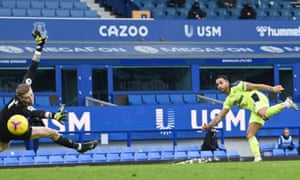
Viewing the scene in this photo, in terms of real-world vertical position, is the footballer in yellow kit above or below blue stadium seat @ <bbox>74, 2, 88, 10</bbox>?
below

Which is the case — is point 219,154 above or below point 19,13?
below

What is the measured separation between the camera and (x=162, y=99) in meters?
28.1

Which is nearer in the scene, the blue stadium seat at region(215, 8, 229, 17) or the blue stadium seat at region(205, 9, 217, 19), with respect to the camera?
the blue stadium seat at region(205, 9, 217, 19)

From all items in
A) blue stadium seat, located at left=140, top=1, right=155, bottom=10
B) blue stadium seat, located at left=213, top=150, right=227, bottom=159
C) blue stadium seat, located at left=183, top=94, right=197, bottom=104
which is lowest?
blue stadium seat, located at left=213, top=150, right=227, bottom=159

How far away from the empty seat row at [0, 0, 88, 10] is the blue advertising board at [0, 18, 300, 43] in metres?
2.20

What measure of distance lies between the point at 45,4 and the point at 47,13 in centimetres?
88

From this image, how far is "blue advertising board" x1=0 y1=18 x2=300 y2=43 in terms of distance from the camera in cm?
2694

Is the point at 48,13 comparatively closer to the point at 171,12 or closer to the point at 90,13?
the point at 90,13

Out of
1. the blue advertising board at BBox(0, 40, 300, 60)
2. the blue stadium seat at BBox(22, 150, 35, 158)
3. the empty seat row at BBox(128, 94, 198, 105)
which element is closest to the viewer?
the blue stadium seat at BBox(22, 150, 35, 158)

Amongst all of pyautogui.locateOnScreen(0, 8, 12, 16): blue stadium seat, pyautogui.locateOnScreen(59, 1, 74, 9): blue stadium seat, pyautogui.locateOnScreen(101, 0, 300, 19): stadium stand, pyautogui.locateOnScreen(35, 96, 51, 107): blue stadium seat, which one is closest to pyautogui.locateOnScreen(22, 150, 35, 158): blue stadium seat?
pyautogui.locateOnScreen(35, 96, 51, 107): blue stadium seat

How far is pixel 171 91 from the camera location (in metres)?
28.5

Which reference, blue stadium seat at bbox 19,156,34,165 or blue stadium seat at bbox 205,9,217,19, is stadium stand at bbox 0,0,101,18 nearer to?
blue stadium seat at bbox 205,9,217,19

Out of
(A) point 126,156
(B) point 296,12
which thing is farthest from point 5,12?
(B) point 296,12

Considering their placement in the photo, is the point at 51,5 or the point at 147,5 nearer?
the point at 51,5
